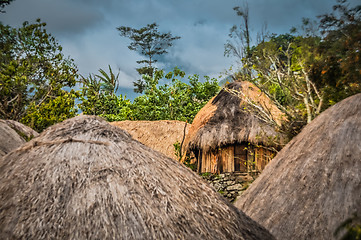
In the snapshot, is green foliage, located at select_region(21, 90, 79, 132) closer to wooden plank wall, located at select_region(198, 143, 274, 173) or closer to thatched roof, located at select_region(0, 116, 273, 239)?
wooden plank wall, located at select_region(198, 143, 274, 173)

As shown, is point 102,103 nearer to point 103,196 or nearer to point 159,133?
point 159,133

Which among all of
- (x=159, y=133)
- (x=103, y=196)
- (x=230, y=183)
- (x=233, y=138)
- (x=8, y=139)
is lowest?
(x=103, y=196)

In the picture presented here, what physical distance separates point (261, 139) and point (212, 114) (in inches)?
81.8

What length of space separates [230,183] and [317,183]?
5.10 metres

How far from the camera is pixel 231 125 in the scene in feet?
29.8

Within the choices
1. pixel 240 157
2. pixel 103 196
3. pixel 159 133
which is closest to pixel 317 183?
pixel 103 196

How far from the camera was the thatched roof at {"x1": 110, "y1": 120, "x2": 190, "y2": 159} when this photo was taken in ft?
36.3

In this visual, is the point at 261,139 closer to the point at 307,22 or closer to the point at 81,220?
the point at 81,220

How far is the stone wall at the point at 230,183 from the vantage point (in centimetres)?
845

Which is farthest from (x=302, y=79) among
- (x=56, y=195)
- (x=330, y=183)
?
(x=56, y=195)

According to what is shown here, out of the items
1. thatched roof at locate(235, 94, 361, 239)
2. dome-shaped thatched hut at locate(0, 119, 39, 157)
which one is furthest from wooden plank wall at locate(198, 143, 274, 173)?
dome-shaped thatched hut at locate(0, 119, 39, 157)

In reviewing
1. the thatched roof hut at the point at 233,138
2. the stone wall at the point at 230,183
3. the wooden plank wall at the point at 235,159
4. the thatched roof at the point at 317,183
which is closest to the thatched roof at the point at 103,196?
the thatched roof at the point at 317,183

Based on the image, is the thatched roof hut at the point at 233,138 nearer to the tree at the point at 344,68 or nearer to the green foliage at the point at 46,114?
the tree at the point at 344,68

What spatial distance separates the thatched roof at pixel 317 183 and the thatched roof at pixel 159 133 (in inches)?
255
